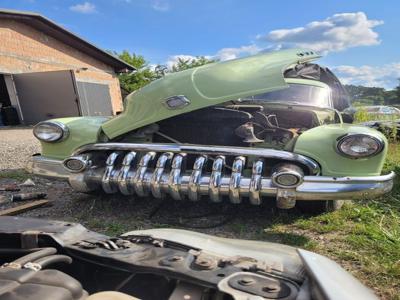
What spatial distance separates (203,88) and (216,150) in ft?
2.04

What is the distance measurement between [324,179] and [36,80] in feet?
44.7

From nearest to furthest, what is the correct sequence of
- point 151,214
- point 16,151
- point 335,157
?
point 335,157, point 151,214, point 16,151

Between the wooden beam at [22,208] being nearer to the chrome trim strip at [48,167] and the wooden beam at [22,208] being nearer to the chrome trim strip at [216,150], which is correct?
the chrome trim strip at [48,167]

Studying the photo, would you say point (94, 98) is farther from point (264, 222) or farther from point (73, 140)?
point (264, 222)

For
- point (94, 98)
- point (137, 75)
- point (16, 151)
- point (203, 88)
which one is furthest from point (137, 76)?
point (203, 88)

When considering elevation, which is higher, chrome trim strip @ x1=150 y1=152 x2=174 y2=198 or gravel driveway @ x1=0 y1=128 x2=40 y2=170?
chrome trim strip @ x1=150 y1=152 x2=174 y2=198

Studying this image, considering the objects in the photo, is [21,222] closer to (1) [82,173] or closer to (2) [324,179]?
(1) [82,173]

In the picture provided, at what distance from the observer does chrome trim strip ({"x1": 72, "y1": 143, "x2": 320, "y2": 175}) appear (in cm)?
272

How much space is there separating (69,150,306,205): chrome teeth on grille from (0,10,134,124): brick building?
35.1 feet

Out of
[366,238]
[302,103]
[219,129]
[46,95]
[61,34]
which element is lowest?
[366,238]

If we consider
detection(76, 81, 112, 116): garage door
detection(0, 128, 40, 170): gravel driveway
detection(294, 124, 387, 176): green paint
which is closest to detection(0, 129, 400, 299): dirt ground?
detection(294, 124, 387, 176): green paint

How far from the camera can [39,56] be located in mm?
15367

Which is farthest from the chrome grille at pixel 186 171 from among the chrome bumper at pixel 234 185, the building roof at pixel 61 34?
the building roof at pixel 61 34

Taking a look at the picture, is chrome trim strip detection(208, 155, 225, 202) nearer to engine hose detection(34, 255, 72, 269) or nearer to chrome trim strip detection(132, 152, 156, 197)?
chrome trim strip detection(132, 152, 156, 197)
